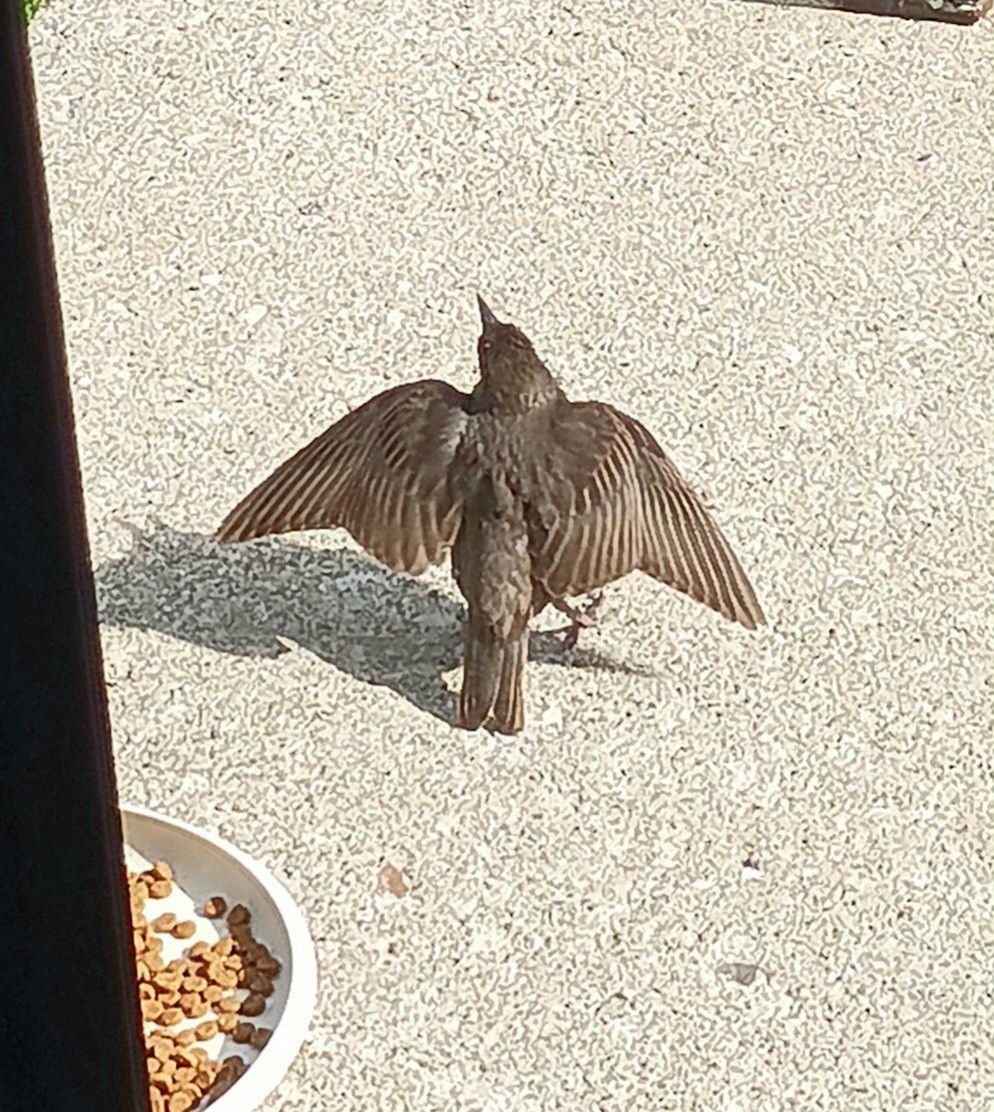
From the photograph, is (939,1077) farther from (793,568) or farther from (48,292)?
(48,292)

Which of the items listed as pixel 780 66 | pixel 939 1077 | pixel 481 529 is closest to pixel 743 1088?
pixel 939 1077

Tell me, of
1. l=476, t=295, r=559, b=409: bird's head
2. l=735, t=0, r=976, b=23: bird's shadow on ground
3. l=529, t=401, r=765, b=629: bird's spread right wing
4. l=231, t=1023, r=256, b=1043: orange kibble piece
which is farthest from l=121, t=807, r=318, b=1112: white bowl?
l=735, t=0, r=976, b=23: bird's shadow on ground

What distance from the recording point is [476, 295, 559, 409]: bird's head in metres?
3.61

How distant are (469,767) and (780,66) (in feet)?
9.10

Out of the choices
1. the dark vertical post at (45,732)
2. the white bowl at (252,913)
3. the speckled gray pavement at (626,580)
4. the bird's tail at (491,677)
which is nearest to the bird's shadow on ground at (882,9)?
the speckled gray pavement at (626,580)

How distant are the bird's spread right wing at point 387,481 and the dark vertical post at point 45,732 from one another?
2.68 metres

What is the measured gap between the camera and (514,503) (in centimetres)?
358

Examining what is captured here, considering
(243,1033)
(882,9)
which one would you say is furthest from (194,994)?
(882,9)

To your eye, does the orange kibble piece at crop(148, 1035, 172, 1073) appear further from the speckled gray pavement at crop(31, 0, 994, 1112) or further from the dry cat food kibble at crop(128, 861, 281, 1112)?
the speckled gray pavement at crop(31, 0, 994, 1112)

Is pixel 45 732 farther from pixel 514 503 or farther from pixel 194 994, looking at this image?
pixel 514 503

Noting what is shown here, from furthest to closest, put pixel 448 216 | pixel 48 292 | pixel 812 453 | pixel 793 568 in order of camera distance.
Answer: pixel 448 216
pixel 812 453
pixel 793 568
pixel 48 292

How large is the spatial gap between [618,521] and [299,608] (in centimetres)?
77

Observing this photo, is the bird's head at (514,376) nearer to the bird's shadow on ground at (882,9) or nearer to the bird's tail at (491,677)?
the bird's tail at (491,677)

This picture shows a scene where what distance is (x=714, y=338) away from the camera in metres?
4.74
